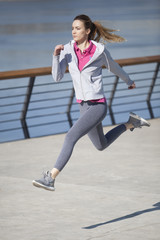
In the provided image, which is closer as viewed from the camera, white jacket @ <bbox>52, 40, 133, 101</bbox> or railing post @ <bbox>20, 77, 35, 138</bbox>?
white jacket @ <bbox>52, 40, 133, 101</bbox>

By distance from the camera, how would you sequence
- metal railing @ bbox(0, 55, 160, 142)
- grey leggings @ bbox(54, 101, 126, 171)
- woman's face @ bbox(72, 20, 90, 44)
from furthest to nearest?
1. metal railing @ bbox(0, 55, 160, 142)
2. woman's face @ bbox(72, 20, 90, 44)
3. grey leggings @ bbox(54, 101, 126, 171)

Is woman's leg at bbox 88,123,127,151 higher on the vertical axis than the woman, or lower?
lower

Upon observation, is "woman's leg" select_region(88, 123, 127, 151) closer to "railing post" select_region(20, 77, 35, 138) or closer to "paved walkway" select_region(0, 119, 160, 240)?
"paved walkway" select_region(0, 119, 160, 240)

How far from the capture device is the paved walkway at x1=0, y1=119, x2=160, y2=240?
15.8 feet

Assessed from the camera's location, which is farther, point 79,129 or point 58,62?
point 58,62

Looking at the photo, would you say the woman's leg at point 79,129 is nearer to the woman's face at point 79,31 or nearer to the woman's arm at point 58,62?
the woman's arm at point 58,62

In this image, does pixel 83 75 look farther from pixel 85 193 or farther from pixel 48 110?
pixel 48 110

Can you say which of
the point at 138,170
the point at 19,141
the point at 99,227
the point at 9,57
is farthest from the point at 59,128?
the point at 9,57

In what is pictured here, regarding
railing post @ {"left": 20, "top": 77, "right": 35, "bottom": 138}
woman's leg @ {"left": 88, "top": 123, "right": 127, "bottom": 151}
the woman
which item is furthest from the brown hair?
railing post @ {"left": 20, "top": 77, "right": 35, "bottom": 138}

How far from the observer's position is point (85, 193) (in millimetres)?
5863

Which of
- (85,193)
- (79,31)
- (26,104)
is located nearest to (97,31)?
(79,31)

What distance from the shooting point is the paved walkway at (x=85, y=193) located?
481 centimetres

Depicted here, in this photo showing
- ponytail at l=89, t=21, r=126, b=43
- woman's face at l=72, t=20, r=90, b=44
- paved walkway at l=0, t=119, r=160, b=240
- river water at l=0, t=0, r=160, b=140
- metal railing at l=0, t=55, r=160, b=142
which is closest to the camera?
paved walkway at l=0, t=119, r=160, b=240

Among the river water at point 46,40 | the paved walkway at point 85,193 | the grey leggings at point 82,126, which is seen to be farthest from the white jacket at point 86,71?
the river water at point 46,40
